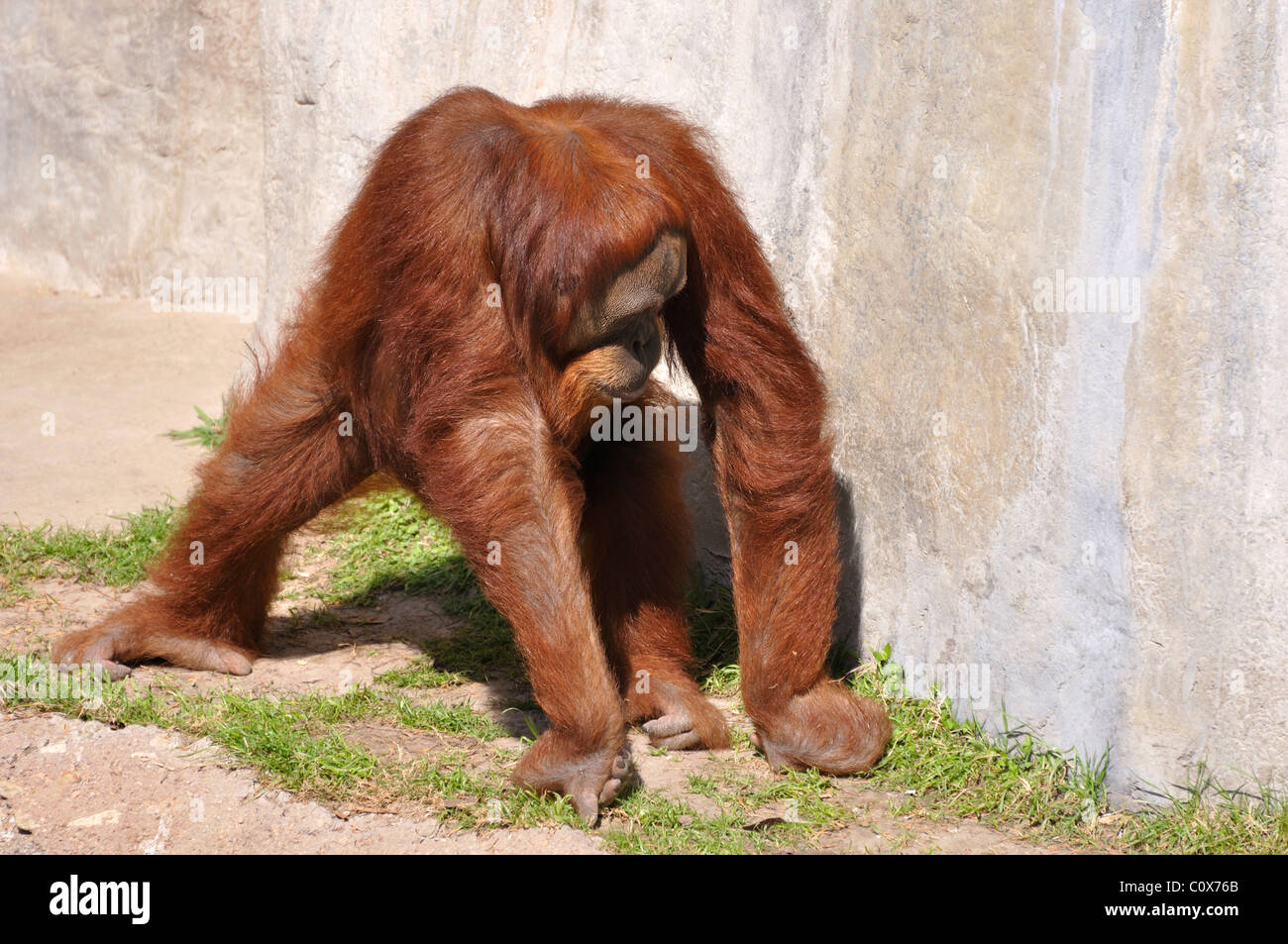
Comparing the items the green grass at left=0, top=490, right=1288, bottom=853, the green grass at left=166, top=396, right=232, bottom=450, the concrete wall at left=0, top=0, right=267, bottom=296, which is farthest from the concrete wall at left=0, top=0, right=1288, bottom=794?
the concrete wall at left=0, top=0, right=267, bottom=296

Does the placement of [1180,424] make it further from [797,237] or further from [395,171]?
[395,171]

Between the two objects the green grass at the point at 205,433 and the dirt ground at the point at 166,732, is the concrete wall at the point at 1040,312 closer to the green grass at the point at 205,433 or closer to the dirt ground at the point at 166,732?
the dirt ground at the point at 166,732

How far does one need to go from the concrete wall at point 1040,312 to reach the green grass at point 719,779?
92 millimetres

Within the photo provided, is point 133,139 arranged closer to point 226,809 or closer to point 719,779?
point 226,809

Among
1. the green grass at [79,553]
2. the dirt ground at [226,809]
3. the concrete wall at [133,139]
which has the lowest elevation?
the dirt ground at [226,809]

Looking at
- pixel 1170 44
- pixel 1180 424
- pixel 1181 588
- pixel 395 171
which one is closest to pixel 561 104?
pixel 395 171

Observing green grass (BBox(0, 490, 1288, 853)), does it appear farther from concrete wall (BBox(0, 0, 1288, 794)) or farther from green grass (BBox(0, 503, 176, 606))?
green grass (BBox(0, 503, 176, 606))

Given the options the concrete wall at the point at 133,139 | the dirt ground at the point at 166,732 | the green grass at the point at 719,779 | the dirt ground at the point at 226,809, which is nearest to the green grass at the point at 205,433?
the dirt ground at the point at 166,732

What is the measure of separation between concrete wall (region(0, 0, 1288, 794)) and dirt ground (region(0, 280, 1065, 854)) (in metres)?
0.53

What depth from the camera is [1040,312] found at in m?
3.17

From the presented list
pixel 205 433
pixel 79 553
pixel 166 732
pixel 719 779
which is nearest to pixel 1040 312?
pixel 719 779

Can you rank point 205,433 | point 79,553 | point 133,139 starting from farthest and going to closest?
point 133,139 → point 205,433 → point 79,553

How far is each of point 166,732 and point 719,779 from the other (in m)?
1.49

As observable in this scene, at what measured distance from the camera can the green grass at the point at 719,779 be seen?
118 inches
